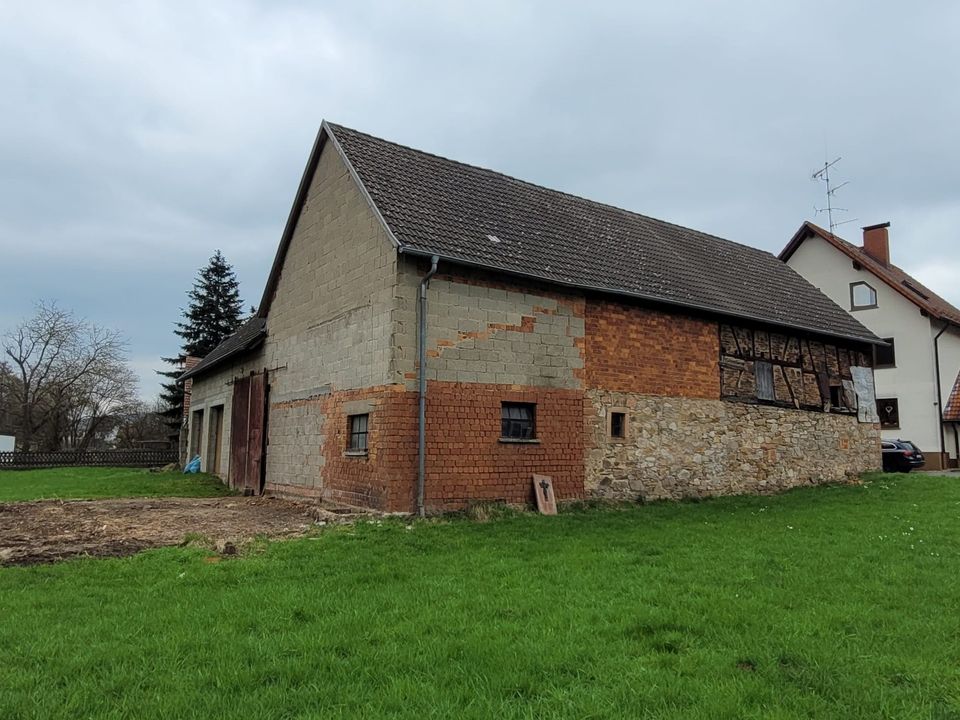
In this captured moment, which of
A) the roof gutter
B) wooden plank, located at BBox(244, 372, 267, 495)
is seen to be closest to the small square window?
the roof gutter

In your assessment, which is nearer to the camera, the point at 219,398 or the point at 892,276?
the point at 219,398

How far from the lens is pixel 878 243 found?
35.3m

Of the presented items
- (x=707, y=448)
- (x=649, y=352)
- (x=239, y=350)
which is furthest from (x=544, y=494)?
(x=239, y=350)

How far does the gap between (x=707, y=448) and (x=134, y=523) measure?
1170 cm

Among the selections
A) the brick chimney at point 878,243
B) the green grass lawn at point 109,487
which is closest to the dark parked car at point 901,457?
the brick chimney at point 878,243

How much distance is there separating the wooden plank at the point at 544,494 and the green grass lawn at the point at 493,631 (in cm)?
284

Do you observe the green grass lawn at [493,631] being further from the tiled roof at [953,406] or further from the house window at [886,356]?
the house window at [886,356]

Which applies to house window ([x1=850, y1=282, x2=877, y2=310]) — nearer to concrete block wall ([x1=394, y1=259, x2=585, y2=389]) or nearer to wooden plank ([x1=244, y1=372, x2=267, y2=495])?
concrete block wall ([x1=394, y1=259, x2=585, y2=389])

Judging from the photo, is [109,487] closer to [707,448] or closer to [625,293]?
[625,293]

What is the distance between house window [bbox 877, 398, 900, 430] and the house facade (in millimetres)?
13103

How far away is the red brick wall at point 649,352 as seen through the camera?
46.8 ft

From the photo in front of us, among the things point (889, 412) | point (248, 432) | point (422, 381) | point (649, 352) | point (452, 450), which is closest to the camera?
point (422, 381)

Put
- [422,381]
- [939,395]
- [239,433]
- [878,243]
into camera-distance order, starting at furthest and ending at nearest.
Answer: [878,243] → [939,395] → [239,433] → [422,381]

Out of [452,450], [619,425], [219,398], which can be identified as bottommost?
[452,450]
